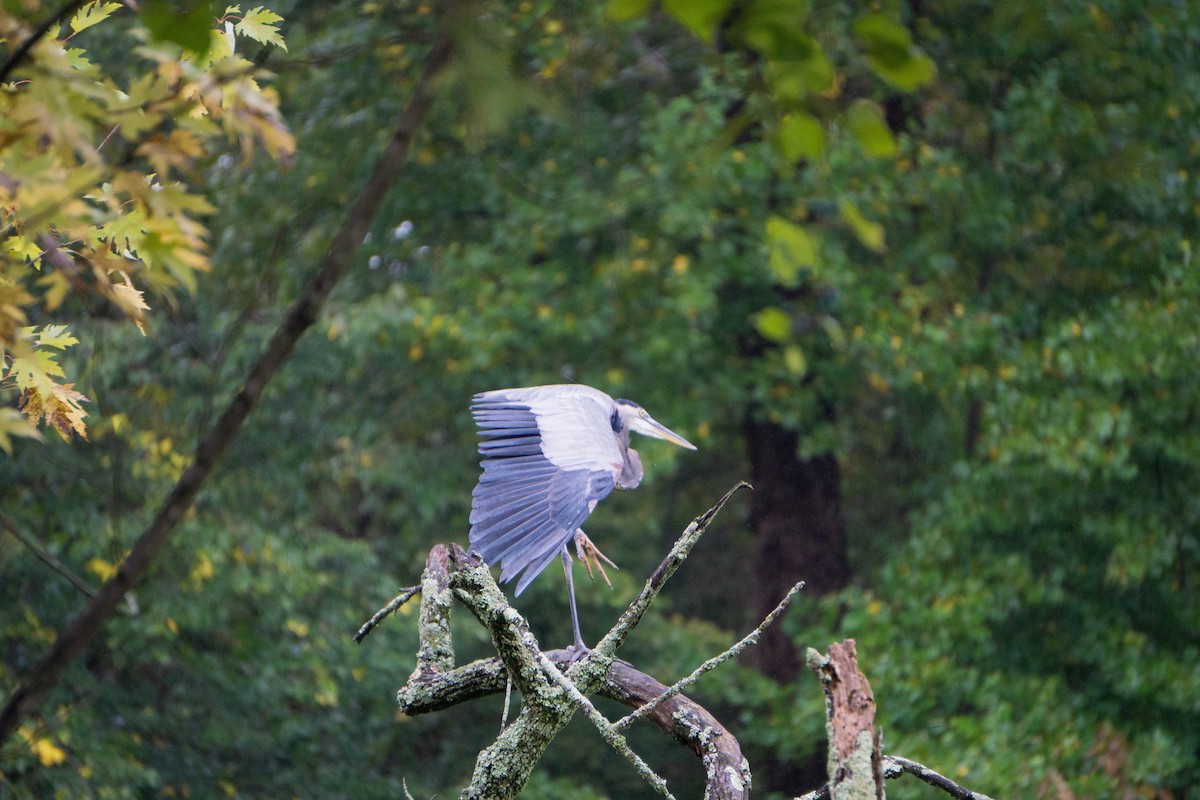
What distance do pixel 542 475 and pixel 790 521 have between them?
548cm

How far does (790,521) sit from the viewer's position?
8797 mm

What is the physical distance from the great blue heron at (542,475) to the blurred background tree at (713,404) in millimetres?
2092

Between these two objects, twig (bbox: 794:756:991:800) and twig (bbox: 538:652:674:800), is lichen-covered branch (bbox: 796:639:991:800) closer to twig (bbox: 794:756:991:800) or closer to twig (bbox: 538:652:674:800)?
twig (bbox: 538:652:674:800)

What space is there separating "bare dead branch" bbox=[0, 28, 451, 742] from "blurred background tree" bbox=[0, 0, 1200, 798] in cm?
465

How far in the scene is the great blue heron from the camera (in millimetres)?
3252

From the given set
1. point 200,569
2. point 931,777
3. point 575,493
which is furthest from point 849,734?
point 200,569

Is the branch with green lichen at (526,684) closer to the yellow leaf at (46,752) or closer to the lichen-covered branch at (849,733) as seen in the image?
the lichen-covered branch at (849,733)

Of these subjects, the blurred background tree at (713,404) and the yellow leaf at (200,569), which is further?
the yellow leaf at (200,569)

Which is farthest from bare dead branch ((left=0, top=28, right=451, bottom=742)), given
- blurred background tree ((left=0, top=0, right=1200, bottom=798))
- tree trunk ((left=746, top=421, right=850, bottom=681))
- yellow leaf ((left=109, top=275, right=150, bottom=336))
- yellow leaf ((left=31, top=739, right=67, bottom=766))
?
tree trunk ((left=746, top=421, right=850, bottom=681))

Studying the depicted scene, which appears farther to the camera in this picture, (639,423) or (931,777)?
(639,423)

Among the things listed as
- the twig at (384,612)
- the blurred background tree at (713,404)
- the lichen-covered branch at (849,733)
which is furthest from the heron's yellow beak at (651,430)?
the lichen-covered branch at (849,733)

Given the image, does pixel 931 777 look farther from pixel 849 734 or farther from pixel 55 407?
pixel 55 407

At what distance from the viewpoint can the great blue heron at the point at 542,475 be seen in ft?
10.7

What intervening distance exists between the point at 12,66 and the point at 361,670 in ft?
21.2
